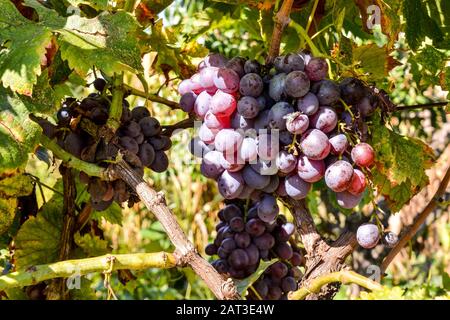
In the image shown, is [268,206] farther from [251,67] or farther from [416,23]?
[416,23]

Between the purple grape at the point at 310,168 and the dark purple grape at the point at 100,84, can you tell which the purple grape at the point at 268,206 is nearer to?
the purple grape at the point at 310,168

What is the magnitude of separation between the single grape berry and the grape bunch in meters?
0.04

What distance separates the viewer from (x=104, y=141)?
1.03 m

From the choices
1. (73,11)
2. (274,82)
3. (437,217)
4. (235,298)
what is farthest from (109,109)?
(437,217)

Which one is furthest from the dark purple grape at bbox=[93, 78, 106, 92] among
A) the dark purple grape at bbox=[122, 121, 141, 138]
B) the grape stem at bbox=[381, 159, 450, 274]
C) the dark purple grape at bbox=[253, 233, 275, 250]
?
the grape stem at bbox=[381, 159, 450, 274]

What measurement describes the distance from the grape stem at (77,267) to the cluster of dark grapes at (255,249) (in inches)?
16.5

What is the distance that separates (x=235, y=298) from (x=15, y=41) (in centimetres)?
44

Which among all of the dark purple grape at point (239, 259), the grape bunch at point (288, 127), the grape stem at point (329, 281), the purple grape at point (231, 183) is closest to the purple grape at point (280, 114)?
the grape bunch at point (288, 127)

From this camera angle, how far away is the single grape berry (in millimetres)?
950

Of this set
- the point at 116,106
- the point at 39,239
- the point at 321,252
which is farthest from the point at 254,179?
the point at 39,239

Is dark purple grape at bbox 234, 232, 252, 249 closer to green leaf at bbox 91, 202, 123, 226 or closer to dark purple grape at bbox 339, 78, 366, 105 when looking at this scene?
green leaf at bbox 91, 202, 123, 226

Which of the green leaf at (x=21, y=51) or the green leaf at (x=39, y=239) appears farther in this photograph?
the green leaf at (x=39, y=239)

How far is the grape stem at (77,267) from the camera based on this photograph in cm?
87
